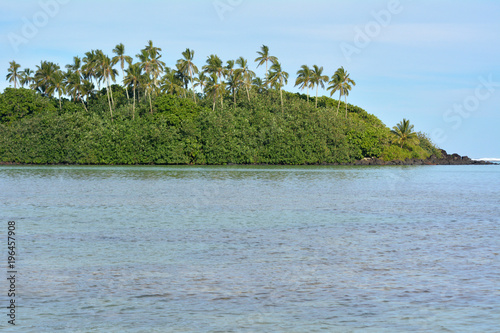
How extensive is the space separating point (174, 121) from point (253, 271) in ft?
330

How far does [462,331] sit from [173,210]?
2256cm

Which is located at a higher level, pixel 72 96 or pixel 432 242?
pixel 72 96

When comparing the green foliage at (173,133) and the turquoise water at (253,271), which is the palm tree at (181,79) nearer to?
the green foliage at (173,133)

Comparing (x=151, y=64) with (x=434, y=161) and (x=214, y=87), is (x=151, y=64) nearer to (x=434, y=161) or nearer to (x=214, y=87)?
(x=214, y=87)

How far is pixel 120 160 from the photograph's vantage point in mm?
114500

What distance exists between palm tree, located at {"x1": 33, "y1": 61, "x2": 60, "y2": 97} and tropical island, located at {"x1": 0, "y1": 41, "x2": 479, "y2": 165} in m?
0.21

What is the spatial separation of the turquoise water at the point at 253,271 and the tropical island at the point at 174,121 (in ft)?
277

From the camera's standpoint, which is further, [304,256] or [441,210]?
[441,210]

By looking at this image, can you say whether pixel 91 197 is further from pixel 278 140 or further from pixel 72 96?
pixel 72 96

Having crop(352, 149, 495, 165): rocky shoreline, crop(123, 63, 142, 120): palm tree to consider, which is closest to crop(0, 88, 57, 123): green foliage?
crop(123, 63, 142, 120): palm tree

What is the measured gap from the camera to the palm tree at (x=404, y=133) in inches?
5354

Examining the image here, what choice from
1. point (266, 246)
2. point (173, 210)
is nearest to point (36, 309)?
point (266, 246)

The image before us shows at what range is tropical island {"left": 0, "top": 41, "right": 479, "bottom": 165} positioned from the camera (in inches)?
4469

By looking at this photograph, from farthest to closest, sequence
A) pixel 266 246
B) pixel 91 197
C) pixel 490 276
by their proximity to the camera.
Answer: pixel 91 197, pixel 266 246, pixel 490 276
